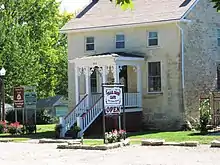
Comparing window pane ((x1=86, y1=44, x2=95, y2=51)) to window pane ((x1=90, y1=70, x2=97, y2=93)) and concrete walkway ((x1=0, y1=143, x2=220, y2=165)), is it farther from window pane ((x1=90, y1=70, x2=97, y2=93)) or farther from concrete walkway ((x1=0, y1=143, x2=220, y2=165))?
concrete walkway ((x1=0, y1=143, x2=220, y2=165))

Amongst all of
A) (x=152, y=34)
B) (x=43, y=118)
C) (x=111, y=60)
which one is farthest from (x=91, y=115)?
(x=43, y=118)

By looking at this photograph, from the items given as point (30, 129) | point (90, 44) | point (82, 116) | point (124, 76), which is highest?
point (90, 44)

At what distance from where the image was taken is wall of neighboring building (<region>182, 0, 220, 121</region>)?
30.0 metres

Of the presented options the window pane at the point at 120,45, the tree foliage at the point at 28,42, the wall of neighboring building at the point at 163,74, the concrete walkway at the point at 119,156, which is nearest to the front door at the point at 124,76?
the wall of neighboring building at the point at 163,74

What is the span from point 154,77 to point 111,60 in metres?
2.97

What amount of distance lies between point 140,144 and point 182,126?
8393mm

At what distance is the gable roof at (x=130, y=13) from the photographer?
29.7m

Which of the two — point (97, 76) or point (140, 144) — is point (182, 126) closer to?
point (97, 76)

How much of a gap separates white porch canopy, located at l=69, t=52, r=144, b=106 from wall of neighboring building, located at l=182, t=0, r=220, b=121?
8.62ft

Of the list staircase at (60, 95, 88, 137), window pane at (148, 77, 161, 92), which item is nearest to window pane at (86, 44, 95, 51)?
staircase at (60, 95, 88, 137)

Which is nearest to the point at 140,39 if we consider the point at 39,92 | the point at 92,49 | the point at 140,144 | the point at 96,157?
the point at 92,49

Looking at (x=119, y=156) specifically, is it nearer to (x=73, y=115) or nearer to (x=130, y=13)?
(x=73, y=115)

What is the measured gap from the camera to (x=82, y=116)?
2811 centimetres

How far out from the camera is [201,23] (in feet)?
101
